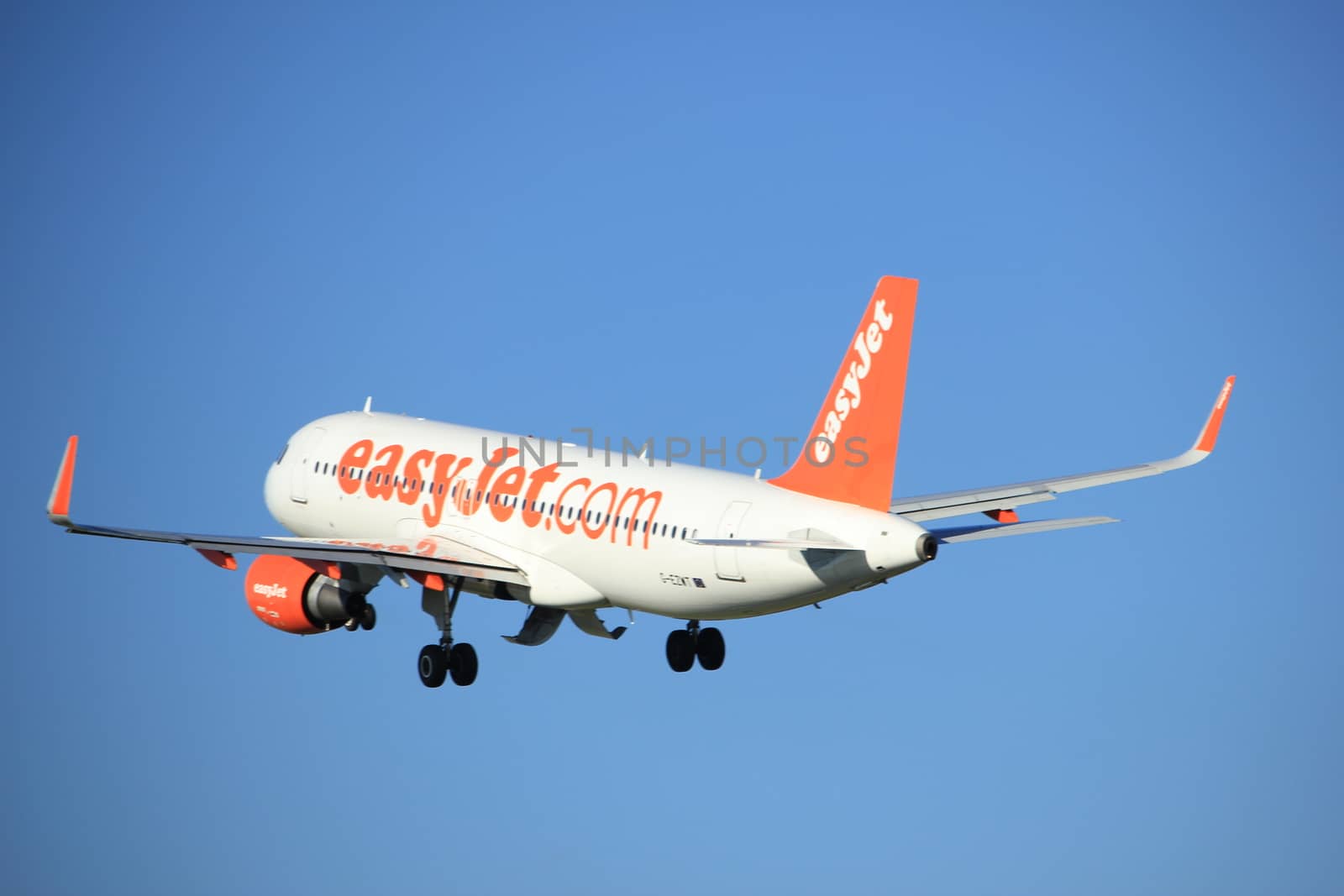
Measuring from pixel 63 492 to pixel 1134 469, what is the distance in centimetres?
2597

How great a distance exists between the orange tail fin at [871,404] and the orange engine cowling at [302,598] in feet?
50.3

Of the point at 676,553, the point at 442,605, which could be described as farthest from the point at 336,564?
the point at 676,553

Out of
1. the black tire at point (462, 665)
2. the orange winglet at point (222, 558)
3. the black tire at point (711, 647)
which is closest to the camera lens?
the orange winglet at point (222, 558)

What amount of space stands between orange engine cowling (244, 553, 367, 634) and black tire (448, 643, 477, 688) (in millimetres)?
3219

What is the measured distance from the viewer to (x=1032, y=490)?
59.3m

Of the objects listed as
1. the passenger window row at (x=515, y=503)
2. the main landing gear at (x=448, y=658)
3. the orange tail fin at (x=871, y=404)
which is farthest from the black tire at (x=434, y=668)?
the orange tail fin at (x=871, y=404)

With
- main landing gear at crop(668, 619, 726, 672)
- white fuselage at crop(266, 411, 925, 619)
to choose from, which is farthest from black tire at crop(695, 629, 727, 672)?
white fuselage at crop(266, 411, 925, 619)

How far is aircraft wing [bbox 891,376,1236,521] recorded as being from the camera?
193ft

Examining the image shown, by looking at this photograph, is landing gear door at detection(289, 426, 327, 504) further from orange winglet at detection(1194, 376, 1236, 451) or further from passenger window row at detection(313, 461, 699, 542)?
orange winglet at detection(1194, 376, 1236, 451)

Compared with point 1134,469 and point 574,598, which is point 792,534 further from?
point 1134,469

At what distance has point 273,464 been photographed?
6644cm

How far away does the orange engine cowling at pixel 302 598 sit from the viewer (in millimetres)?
59812

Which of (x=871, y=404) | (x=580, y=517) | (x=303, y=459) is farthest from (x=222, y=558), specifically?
(x=871, y=404)

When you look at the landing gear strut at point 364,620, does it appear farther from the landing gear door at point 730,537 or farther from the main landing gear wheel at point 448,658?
the landing gear door at point 730,537
